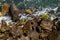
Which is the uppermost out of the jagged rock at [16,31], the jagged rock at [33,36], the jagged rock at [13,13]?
the jagged rock at [16,31]

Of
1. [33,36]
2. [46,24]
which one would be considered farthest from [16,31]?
[46,24]

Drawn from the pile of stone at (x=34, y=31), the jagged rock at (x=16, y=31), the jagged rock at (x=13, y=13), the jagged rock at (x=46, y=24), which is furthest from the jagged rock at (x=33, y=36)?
the jagged rock at (x=13, y=13)

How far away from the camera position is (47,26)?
17984 mm

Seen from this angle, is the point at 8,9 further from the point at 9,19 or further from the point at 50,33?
the point at 50,33

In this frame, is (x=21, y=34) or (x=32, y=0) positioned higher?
(x=21, y=34)

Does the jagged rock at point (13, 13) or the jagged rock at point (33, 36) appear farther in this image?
the jagged rock at point (13, 13)

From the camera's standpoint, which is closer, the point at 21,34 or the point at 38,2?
the point at 21,34

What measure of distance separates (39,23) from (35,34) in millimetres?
1372

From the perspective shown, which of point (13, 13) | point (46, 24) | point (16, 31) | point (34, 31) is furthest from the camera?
point (13, 13)

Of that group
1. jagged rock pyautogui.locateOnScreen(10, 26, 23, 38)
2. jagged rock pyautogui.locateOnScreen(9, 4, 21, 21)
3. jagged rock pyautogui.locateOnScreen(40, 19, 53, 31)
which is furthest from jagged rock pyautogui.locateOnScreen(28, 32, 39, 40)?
jagged rock pyautogui.locateOnScreen(9, 4, 21, 21)

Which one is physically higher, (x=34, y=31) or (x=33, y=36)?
(x=34, y=31)

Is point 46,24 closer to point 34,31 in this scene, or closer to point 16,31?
point 34,31

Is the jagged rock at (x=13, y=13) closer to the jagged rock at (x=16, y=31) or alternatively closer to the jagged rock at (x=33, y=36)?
the jagged rock at (x=16, y=31)

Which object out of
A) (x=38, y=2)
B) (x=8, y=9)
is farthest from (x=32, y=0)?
(x=8, y=9)
